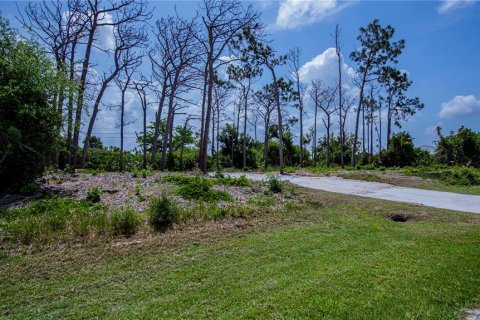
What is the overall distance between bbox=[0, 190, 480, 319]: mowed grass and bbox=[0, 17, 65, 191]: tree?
480 centimetres

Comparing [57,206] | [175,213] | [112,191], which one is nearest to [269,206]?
[175,213]

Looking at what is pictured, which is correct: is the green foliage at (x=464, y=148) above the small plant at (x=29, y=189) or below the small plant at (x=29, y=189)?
above

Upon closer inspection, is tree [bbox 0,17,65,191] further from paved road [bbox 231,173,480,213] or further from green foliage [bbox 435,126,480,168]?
green foliage [bbox 435,126,480,168]

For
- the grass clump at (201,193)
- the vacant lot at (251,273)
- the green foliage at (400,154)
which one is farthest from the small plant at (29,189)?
the green foliage at (400,154)

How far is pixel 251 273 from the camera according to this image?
413cm

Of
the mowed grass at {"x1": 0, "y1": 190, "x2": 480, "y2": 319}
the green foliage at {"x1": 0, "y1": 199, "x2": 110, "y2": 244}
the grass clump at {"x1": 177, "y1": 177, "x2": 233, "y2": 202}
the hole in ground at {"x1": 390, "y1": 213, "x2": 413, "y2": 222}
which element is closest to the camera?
the mowed grass at {"x1": 0, "y1": 190, "x2": 480, "y2": 319}

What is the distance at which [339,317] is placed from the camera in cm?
305

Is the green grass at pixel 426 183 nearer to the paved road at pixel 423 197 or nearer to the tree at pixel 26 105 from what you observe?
the paved road at pixel 423 197

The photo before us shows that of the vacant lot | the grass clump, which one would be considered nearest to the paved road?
the vacant lot

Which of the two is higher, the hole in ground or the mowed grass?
the hole in ground

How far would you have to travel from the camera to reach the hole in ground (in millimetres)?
7668

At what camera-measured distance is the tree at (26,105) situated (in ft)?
27.3

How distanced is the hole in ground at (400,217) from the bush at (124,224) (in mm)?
5627

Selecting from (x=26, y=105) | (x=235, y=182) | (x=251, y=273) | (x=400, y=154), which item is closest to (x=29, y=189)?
(x=26, y=105)
